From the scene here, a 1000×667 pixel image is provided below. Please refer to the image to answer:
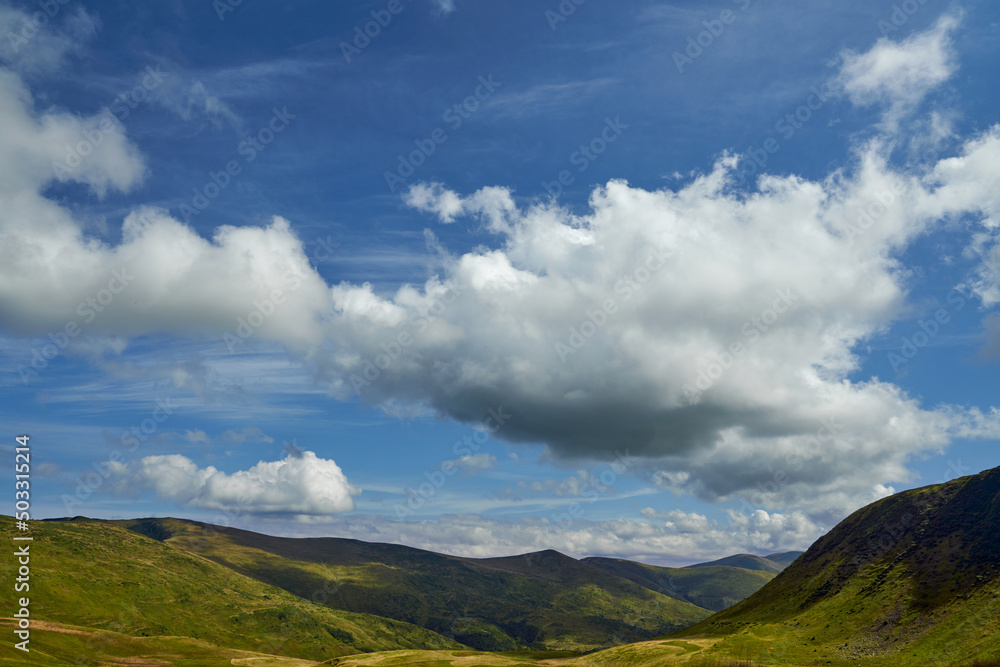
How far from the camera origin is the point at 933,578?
13538 cm

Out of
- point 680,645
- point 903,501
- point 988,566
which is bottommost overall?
point 680,645

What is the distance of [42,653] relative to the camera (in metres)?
128

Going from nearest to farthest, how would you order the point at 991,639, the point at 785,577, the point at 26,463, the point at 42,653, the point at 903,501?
the point at 26,463 < the point at 991,639 < the point at 42,653 < the point at 903,501 < the point at 785,577

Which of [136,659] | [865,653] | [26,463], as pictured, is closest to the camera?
[26,463]

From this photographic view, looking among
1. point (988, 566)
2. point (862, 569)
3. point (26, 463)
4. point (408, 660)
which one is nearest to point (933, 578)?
point (988, 566)

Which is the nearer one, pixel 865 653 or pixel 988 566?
pixel 865 653

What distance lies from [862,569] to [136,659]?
201m

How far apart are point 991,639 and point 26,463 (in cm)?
15322

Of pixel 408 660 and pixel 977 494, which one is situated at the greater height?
pixel 977 494

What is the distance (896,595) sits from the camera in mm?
Answer: 136625

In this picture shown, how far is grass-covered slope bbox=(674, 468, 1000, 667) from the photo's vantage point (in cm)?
11356

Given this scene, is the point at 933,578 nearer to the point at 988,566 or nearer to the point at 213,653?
the point at 988,566

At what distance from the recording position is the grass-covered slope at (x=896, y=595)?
373ft

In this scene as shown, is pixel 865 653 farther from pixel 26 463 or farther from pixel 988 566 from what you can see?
pixel 26 463
